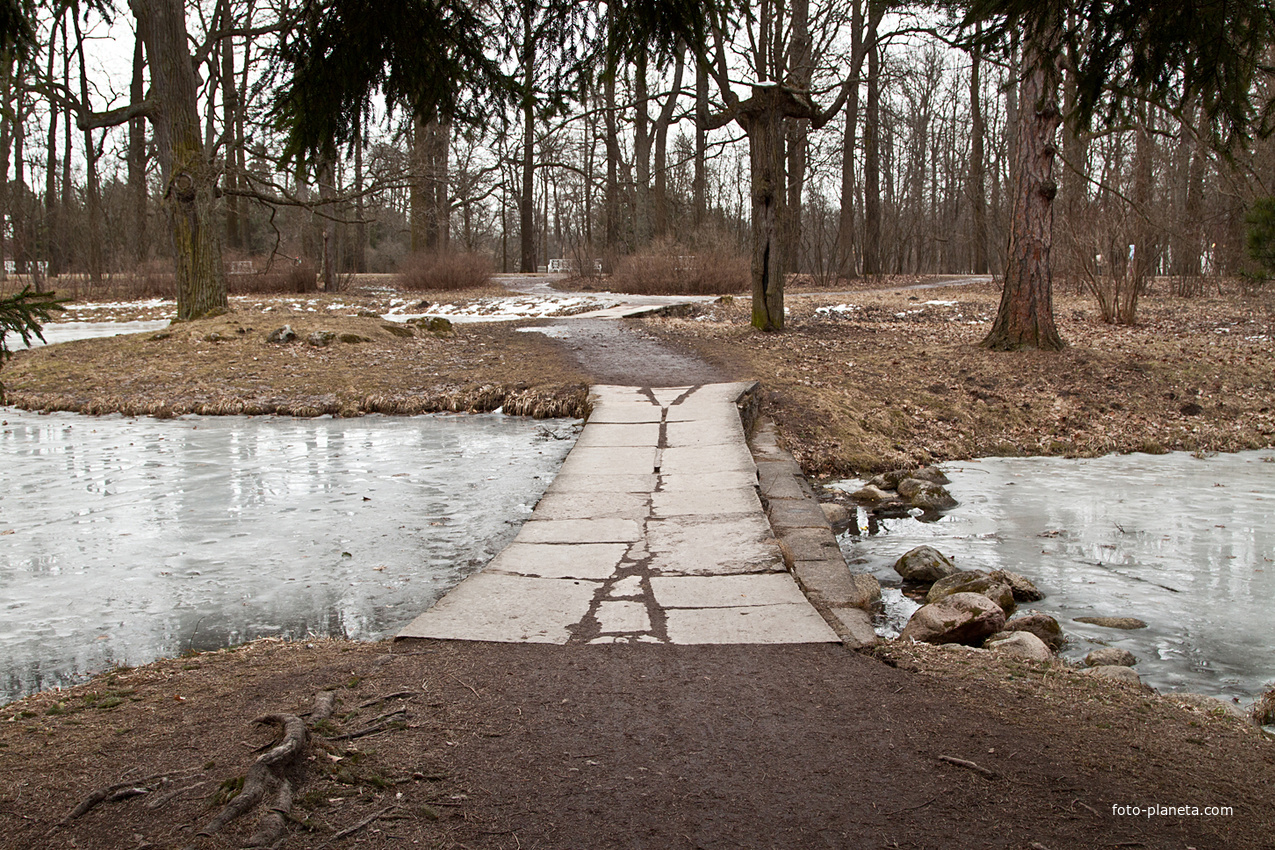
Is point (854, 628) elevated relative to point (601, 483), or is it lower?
lower

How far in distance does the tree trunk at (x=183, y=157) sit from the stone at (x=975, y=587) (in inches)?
497

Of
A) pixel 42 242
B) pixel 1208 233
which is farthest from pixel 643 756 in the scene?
pixel 42 242

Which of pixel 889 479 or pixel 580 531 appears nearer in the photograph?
pixel 580 531

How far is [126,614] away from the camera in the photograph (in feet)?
14.3

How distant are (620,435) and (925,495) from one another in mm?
2488

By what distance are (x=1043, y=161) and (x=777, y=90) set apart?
3395mm

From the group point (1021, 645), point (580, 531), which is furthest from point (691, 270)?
point (1021, 645)

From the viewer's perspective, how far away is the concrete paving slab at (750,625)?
11.5ft

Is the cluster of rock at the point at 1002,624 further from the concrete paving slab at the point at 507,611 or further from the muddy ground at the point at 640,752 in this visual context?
the concrete paving slab at the point at 507,611

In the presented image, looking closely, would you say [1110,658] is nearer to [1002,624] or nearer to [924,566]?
[1002,624]

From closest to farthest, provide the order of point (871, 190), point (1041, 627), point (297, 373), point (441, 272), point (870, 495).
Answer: point (1041, 627) < point (870, 495) < point (297, 373) < point (441, 272) < point (871, 190)

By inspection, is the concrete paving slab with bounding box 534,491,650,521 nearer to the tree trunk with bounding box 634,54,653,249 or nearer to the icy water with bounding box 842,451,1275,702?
the icy water with bounding box 842,451,1275,702

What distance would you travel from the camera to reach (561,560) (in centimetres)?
448

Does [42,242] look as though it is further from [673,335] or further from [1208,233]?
[1208,233]
